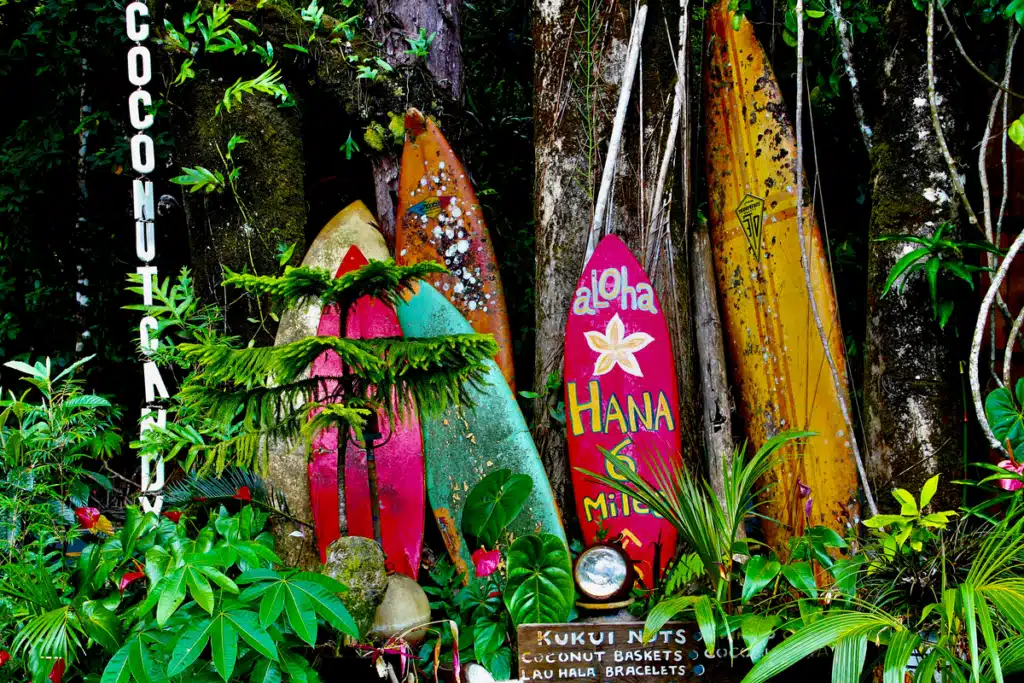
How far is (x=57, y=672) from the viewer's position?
2.39 metres

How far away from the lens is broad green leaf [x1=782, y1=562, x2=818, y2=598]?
2.26 metres

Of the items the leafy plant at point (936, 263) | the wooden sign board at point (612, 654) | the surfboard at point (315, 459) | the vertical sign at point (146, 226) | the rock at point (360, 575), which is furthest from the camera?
the vertical sign at point (146, 226)

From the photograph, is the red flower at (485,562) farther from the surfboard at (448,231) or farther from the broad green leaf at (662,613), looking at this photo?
the surfboard at (448,231)

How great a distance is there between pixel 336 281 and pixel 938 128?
76.4 inches

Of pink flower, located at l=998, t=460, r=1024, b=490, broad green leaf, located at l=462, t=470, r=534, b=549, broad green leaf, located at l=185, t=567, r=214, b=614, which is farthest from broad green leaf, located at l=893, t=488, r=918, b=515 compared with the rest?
broad green leaf, located at l=185, t=567, r=214, b=614

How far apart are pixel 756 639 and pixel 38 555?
76.3 inches

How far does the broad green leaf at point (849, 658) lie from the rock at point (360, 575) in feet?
3.81

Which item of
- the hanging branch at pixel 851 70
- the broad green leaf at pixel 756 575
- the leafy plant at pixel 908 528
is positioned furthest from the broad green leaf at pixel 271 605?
the hanging branch at pixel 851 70

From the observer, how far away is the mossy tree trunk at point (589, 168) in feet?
10.5

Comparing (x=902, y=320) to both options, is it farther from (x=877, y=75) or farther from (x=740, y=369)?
(x=877, y=75)

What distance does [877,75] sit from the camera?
3.16 metres

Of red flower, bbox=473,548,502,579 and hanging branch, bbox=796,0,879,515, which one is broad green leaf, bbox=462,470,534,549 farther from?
hanging branch, bbox=796,0,879,515

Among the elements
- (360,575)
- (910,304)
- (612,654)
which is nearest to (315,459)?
(360,575)

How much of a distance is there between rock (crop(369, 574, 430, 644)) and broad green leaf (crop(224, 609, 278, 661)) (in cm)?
36
